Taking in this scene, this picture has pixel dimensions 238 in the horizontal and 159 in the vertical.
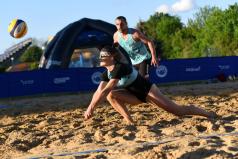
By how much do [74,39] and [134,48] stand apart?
1255 cm

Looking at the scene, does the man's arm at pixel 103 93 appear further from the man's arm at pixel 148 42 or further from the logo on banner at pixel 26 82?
the logo on banner at pixel 26 82

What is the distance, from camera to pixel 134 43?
8.52 metres

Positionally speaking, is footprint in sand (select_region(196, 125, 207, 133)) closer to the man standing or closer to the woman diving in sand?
the woman diving in sand

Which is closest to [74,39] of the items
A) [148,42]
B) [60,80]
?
[60,80]

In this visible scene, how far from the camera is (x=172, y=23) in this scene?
261 feet

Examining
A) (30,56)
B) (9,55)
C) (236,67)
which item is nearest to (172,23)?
(30,56)

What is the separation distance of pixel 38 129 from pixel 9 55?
5033 cm

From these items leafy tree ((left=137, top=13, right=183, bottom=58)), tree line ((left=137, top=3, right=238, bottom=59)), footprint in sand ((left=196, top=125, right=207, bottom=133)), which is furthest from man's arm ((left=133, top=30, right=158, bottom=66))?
leafy tree ((left=137, top=13, right=183, bottom=58))

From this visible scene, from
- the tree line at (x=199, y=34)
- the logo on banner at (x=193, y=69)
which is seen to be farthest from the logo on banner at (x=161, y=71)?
the tree line at (x=199, y=34)

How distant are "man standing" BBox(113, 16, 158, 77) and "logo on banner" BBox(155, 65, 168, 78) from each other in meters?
11.2

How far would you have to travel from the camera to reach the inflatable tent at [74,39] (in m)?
20.6

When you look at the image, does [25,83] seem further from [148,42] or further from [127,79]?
[127,79]

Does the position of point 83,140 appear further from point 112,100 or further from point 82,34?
point 82,34

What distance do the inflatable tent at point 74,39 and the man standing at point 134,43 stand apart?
12.0 m
